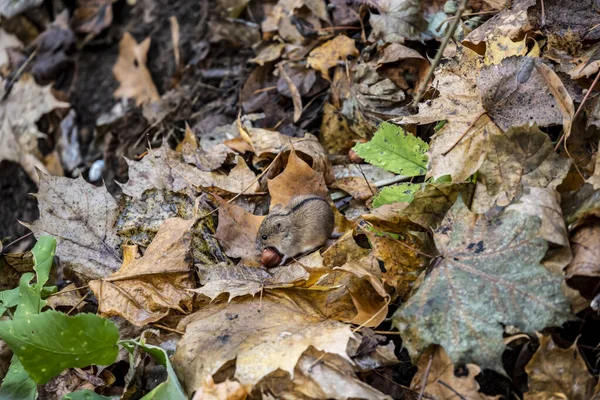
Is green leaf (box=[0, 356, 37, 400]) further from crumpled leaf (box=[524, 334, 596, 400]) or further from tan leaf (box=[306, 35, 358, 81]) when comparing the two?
tan leaf (box=[306, 35, 358, 81])

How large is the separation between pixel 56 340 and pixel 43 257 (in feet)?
1.78

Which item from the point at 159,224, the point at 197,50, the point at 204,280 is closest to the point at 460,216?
the point at 204,280

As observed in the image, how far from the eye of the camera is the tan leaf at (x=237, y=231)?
7.72 feet

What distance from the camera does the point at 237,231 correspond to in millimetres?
2416

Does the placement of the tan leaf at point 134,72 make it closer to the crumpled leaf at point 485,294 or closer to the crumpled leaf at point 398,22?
the crumpled leaf at point 398,22

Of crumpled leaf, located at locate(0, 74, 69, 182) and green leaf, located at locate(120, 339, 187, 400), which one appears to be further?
crumpled leaf, located at locate(0, 74, 69, 182)

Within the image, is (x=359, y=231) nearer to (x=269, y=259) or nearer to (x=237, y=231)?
(x=269, y=259)

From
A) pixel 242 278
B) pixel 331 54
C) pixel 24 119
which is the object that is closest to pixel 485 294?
pixel 242 278

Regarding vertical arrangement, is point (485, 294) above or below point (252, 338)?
above

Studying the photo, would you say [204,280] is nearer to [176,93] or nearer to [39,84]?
[176,93]

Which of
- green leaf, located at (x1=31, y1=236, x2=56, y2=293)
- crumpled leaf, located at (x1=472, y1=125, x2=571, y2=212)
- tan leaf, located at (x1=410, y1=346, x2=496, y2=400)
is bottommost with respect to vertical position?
tan leaf, located at (x1=410, y1=346, x2=496, y2=400)

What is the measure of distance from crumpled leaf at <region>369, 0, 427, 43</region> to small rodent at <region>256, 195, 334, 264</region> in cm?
100

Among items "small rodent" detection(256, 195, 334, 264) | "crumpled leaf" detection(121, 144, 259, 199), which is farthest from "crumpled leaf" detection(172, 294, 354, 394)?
"crumpled leaf" detection(121, 144, 259, 199)

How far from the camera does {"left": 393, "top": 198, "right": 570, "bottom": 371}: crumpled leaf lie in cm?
150
